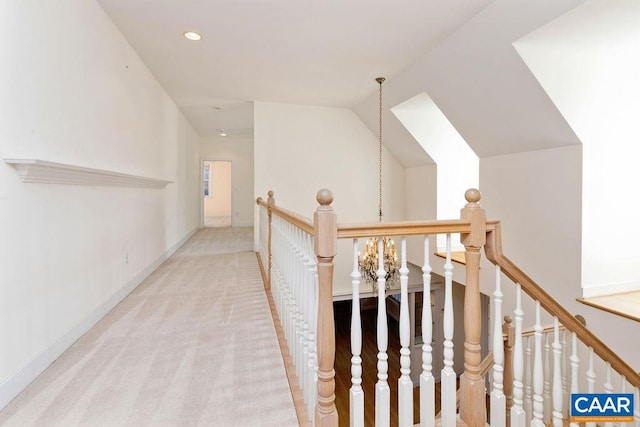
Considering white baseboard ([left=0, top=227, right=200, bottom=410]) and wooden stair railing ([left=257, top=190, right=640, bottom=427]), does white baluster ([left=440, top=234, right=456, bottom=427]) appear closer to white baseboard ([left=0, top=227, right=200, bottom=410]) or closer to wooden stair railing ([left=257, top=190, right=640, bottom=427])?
wooden stair railing ([left=257, top=190, right=640, bottom=427])

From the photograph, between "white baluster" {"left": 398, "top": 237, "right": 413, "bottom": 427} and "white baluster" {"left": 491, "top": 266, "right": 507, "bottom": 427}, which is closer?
"white baluster" {"left": 398, "top": 237, "right": 413, "bottom": 427}

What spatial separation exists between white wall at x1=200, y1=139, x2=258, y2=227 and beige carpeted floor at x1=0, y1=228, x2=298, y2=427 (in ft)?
19.0

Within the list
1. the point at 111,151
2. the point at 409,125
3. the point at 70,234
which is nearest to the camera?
the point at 70,234

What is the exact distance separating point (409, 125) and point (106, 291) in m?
4.16

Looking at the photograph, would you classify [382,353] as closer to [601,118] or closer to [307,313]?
[307,313]

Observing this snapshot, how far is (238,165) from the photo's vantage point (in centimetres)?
871

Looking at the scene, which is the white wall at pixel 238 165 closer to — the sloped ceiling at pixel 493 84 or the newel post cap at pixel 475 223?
the sloped ceiling at pixel 493 84

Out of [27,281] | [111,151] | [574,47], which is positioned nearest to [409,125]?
[574,47]

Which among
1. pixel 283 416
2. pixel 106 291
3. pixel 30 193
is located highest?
pixel 30 193

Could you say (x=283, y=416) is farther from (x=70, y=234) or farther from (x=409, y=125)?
(x=409, y=125)

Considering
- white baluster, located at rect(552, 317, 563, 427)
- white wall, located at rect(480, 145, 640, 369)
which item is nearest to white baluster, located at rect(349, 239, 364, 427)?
white baluster, located at rect(552, 317, 563, 427)

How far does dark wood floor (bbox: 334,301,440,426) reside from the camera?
4.30 metres

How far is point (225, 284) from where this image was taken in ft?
11.3

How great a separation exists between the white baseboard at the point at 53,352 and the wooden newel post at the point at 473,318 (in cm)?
212
